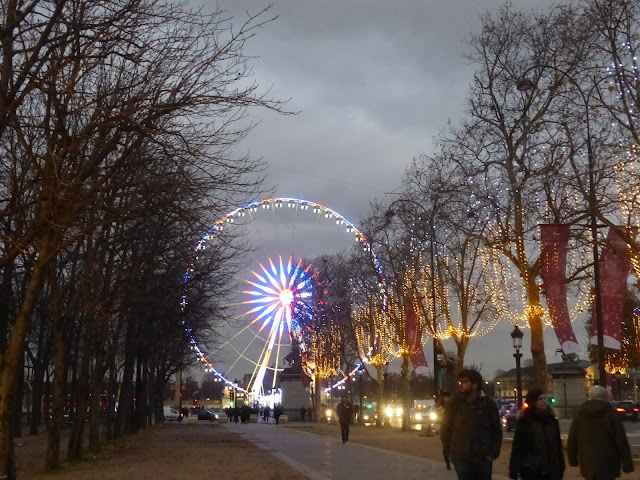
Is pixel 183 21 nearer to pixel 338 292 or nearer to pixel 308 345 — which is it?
pixel 338 292

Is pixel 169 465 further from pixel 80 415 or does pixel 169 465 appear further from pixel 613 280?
pixel 613 280

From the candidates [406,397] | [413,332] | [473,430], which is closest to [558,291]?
[473,430]

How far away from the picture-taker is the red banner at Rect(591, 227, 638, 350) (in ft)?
63.0

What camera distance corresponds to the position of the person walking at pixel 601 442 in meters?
9.07

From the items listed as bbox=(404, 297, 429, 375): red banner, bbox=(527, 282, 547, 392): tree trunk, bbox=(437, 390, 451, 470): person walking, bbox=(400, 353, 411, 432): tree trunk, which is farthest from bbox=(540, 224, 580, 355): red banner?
bbox=(400, 353, 411, 432): tree trunk

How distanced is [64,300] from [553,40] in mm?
15374

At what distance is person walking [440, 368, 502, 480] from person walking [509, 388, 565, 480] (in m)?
0.26

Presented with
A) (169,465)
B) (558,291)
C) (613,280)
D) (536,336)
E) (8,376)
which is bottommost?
(169,465)

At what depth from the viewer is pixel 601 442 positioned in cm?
915

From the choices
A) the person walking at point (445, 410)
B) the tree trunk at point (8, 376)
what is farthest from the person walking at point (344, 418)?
the tree trunk at point (8, 376)

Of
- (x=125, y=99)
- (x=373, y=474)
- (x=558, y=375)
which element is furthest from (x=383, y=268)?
(x=125, y=99)

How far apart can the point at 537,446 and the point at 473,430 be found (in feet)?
2.36

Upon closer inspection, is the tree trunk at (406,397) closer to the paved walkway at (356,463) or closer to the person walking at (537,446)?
the paved walkway at (356,463)

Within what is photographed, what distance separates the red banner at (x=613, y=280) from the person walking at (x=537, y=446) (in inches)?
381
